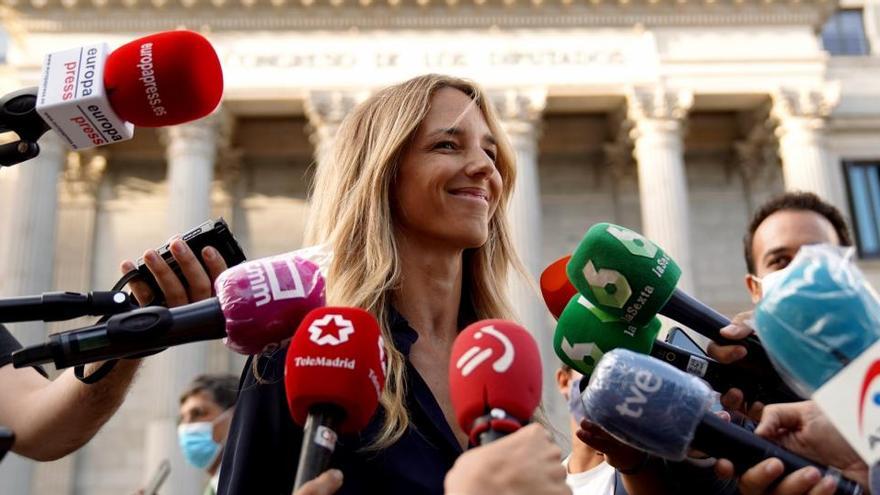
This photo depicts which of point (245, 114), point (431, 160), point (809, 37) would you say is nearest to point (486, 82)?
point (245, 114)

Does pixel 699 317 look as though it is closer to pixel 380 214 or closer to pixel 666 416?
pixel 666 416

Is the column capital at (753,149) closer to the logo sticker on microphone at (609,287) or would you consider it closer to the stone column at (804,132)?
the stone column at (804,132)

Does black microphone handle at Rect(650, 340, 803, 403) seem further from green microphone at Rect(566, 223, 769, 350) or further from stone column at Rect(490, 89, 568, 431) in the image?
stone column at Rect(490, 89, 568, 431)

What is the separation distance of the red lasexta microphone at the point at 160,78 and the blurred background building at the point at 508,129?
58.2 feet

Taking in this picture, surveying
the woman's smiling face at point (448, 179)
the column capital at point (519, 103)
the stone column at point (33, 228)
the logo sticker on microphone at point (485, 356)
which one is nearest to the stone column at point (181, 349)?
the stone column at point (33, 228)

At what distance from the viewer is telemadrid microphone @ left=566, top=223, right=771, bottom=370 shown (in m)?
2.38

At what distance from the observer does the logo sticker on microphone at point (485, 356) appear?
75.2 inches

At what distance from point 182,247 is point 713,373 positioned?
1408mm

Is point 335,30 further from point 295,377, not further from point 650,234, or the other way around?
point 295,377

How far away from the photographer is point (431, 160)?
3.14 metres

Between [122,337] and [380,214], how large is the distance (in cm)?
122

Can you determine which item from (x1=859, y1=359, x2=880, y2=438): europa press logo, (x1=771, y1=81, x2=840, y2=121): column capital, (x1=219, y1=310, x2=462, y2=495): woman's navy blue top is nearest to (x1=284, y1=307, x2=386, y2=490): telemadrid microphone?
(x1=219, y1=310, x2=462, y2=495): woman's navy blue top

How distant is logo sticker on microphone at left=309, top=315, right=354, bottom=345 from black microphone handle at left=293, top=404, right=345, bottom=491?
0.45 ft

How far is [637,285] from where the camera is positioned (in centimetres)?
239
